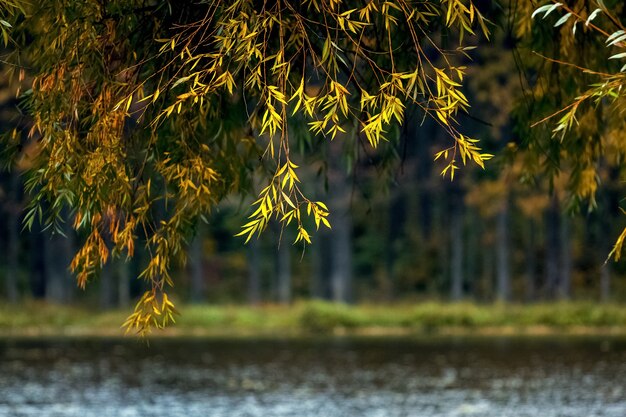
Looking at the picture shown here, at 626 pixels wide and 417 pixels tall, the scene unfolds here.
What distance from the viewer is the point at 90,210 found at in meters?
7.27

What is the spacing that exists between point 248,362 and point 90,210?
59.7 ft

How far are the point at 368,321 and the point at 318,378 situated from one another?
575 inches

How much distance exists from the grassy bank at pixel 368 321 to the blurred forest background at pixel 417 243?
9.45 feet

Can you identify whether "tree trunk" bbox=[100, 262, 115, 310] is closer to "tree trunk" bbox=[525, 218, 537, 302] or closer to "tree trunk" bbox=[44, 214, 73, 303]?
"tree trunk" bbox=[44, 214, 73, 303]

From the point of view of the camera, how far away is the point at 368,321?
36.3 m

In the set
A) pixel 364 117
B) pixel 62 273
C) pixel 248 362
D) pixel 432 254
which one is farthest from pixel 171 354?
pixel 432 254

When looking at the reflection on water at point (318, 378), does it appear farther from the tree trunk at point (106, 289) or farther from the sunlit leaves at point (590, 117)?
the tree trunk at point (106, 289)

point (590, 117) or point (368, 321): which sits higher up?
point (590, 117)

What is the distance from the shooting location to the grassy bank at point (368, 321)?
3512cm

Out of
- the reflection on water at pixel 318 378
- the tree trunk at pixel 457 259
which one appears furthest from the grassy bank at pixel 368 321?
the tree trunk at pixel 457 259

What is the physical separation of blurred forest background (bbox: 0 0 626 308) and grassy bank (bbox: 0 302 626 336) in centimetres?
288

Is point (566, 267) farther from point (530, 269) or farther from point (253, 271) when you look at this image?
A: point (253, 271)

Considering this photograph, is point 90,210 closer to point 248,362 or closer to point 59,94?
point 59,94

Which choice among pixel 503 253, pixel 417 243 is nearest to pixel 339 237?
pixel 503 253
